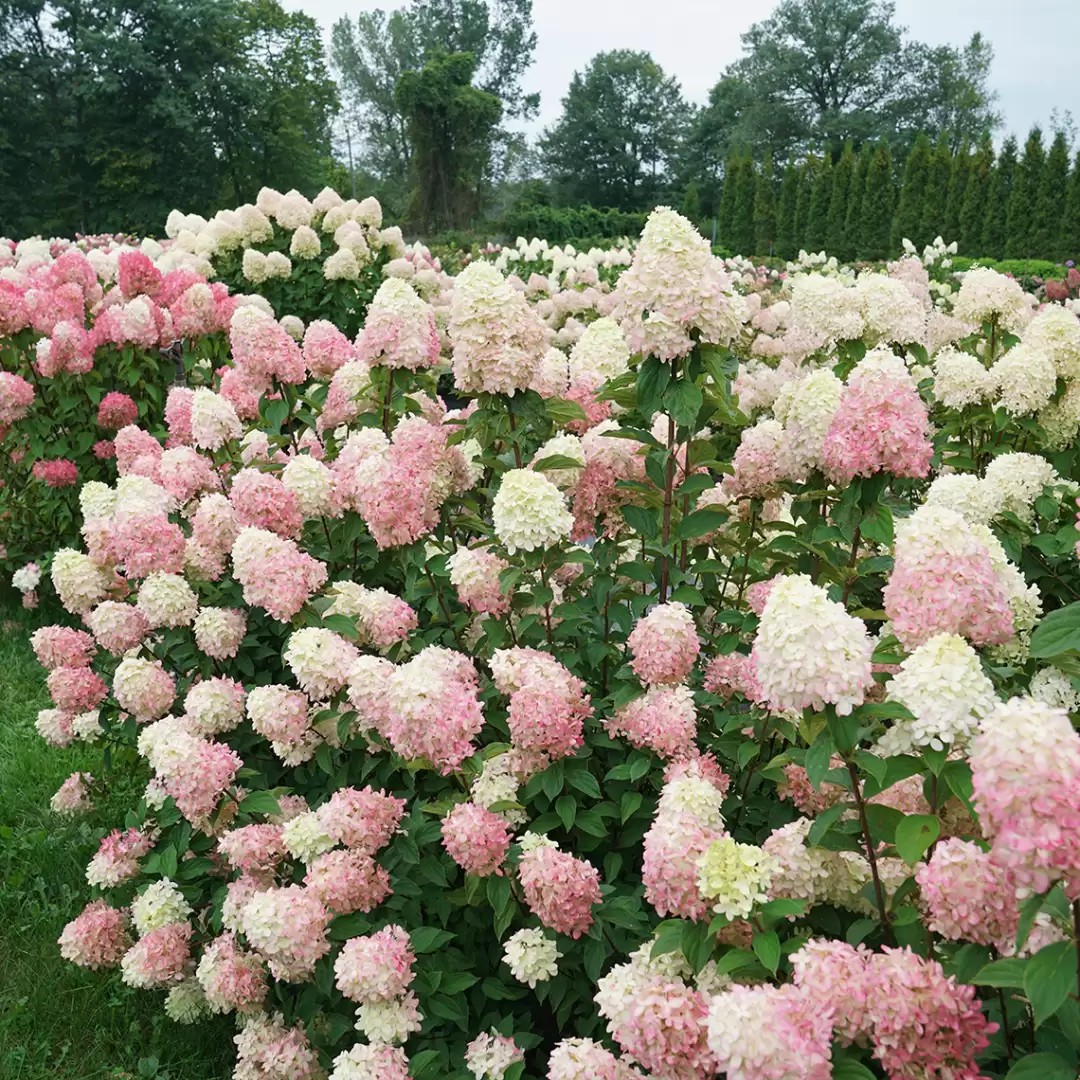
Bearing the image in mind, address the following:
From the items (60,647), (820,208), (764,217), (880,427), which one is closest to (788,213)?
(764,217)

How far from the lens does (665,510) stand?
7.81 feet

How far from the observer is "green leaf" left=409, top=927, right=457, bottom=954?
2113 millimetres

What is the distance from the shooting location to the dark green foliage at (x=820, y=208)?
31.6 meters

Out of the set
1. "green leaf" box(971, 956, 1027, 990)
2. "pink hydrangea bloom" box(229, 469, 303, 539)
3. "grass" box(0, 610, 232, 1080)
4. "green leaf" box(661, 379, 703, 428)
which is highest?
"green leaf" box(661, 379, 703, 428)

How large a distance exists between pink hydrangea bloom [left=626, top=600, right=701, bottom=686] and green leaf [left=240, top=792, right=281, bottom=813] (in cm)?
101

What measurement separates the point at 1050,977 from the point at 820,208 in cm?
3376

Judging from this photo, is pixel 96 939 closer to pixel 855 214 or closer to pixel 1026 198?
pixel 1026 198

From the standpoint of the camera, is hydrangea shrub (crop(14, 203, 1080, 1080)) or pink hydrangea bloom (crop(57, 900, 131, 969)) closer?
hydrangea shrub (crop(14, 203, 1080, 1080))

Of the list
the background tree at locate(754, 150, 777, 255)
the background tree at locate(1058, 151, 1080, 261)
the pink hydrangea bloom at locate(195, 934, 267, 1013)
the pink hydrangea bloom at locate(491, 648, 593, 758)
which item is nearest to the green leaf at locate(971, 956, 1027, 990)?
the pink hydrangea bloom at locate(491, 648, 593, 758)

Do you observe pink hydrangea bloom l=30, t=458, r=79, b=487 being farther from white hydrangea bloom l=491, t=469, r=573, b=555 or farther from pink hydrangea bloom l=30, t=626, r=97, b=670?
white hydrangea bloom l=491, t=469, r=573, b=555

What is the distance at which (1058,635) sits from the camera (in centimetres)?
147

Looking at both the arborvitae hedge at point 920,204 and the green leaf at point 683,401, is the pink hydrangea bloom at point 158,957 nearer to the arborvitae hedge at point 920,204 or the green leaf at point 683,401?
the green leaf at point 683,401

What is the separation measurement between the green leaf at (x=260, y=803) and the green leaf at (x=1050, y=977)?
1789 millimetres

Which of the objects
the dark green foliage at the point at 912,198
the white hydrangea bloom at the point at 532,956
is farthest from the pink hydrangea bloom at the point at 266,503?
the dark green foliage at the point at 912,198
